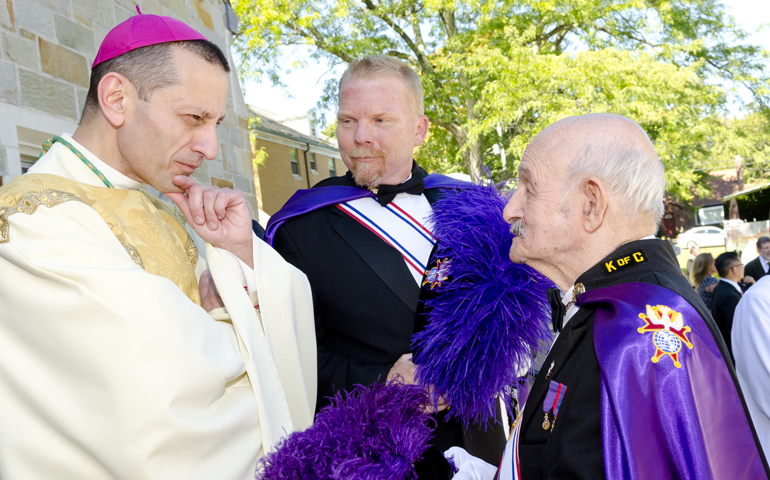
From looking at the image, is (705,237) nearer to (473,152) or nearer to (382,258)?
(473,152)

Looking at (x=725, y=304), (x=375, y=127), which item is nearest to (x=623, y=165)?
(x=375, y=127)

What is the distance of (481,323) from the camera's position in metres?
1.91

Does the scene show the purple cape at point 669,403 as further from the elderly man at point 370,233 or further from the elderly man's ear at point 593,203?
the elderly man at point 370,233

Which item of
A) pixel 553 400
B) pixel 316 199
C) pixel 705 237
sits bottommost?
pixel 705 237

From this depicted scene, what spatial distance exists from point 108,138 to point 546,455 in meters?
1.65

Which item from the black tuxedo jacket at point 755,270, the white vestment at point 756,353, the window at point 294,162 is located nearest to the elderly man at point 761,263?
the black tuxedo jacket at point 755,270

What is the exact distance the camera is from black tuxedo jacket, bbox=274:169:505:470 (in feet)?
7.23

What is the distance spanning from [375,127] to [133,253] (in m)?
1.28

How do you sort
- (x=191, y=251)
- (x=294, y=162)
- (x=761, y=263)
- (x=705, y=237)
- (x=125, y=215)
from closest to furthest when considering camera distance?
(x=125, y=215) < (x=191, y=251) < (x=761, y=263) < (x=294, y=162) < (x=705, y=237)

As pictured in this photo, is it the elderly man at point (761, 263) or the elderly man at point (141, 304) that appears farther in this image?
the elderly man at point (761, 263)

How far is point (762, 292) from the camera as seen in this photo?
3568 millimetres

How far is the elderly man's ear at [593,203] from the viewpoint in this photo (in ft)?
5.18

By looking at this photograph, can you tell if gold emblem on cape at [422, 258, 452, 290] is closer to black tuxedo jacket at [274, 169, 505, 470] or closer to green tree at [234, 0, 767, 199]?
black tuxedo jacket at [274, 169, 505, 470]

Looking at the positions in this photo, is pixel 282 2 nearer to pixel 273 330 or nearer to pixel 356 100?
pixel 356 100
